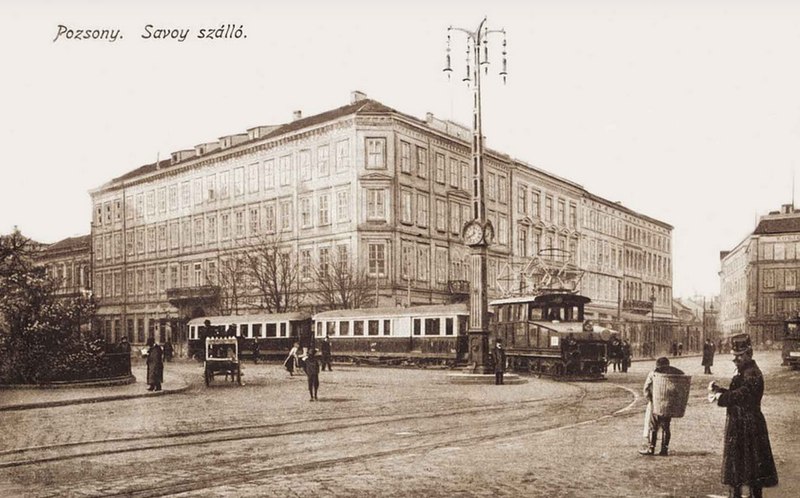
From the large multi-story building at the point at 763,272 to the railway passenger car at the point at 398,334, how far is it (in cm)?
1062

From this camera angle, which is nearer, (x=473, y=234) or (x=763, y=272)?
(x=763, y=272)

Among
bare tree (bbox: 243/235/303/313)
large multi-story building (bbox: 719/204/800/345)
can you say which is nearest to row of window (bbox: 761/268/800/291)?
large multi-story building (bbox: 719/204/800/345)

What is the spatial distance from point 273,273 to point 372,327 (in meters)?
9.55

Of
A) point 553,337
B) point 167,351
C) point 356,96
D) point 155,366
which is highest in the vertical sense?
point 356,96

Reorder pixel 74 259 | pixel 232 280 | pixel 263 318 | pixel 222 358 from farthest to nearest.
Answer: pixel 232 280 → pixel 263 318 → pixel 74 259 → pixel 222 358

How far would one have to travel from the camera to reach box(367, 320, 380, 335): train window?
118ft

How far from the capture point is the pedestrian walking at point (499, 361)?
2245 centimetres

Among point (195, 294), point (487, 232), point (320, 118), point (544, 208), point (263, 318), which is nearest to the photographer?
point (487, 232)

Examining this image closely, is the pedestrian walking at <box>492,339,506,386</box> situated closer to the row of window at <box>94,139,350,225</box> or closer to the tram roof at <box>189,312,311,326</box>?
the tram roof at <box>189,312,311,326</box>

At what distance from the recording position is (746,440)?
23.2 ft

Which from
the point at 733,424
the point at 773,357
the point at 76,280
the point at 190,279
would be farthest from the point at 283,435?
the point at 190,279

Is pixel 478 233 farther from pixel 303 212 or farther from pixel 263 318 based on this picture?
pixel 303 212

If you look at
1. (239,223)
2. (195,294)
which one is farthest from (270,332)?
(195,294)

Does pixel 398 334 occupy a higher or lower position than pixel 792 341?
higher
